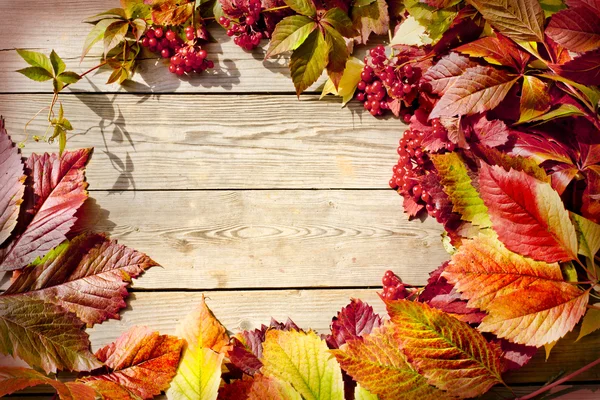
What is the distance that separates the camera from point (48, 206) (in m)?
0.98

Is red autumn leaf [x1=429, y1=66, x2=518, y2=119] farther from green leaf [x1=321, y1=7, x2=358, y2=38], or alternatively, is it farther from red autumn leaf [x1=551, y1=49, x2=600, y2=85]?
green leaf [x1=321, y1=7, x2=358, y2=38]

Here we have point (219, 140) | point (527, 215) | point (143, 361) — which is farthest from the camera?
point (219, 140)

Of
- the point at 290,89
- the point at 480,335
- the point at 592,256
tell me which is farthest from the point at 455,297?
the point at 290,89

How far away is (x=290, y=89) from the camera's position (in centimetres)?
106

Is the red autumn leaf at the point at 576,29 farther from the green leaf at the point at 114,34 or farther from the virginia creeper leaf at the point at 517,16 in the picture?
the green leaf at the point at 114,34

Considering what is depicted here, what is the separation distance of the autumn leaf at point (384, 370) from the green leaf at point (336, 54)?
47cm

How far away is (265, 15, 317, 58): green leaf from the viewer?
96 cm

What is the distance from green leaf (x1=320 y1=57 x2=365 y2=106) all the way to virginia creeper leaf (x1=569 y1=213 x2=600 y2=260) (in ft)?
1.50

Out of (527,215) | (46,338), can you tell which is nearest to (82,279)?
(46,338)

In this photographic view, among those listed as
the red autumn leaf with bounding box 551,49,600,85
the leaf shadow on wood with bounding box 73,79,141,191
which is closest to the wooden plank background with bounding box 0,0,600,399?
the leaf shadow on wood with bounding box 73,79,141,191

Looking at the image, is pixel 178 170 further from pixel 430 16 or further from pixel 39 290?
pixel 430 16

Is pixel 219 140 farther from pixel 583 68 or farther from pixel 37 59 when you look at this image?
pixel 583 68

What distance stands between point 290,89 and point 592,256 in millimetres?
618

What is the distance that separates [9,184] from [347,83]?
2.17ft
